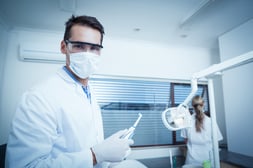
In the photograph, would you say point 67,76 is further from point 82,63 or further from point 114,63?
point 114,63

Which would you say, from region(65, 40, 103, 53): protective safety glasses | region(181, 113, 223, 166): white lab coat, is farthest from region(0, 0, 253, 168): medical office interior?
region(65, 40, 103, 53): protective safety glasses

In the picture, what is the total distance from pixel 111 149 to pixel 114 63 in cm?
190

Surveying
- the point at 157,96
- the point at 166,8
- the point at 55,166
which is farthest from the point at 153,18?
the point at 55,166

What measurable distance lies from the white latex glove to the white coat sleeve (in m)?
0.05

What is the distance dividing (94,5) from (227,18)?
1.71 metres

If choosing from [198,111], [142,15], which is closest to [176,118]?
[198,111]

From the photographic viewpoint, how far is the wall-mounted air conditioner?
2.13 metres

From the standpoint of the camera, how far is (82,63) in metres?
0.97

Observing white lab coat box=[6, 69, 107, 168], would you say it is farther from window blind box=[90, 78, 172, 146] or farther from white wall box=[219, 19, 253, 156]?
white wall box=[219, 19, 253, 156]

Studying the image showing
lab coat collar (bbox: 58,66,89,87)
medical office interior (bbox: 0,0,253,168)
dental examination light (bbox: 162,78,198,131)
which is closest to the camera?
lab coat collar (bbox: 58,66,89,87)


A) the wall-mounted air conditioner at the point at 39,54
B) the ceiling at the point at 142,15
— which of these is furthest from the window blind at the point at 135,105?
the ceiling at the point at 142,15

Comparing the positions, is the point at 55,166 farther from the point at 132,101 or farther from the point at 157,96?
the point at 157,96

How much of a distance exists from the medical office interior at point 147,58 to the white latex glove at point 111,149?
0.88 metres

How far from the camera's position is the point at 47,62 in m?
2.26
